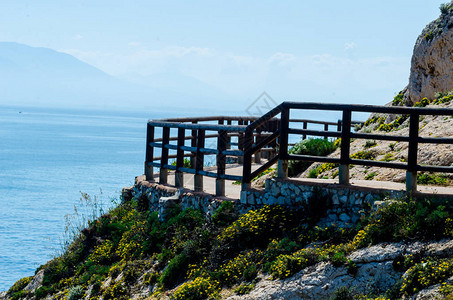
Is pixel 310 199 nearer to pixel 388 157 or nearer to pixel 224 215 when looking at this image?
pixel 224 215

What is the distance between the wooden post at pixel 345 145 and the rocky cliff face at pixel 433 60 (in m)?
11.5

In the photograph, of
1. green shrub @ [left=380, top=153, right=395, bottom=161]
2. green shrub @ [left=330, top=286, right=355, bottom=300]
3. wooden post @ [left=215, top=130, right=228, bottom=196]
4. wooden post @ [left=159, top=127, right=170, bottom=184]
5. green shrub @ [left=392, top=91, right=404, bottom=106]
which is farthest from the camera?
green shrub @ [left=392, top=91, right=404, bottom=106]

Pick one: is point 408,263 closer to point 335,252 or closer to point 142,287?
point 335,252

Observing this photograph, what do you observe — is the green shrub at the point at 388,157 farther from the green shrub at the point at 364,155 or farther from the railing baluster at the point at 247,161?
the railing baluster at the point at 247,161

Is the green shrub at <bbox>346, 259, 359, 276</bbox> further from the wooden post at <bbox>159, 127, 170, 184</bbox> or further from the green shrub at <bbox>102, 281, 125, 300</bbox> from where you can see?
the wooden post at <bbox>159, 127, 170, 184</bbox>

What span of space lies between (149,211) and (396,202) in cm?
708

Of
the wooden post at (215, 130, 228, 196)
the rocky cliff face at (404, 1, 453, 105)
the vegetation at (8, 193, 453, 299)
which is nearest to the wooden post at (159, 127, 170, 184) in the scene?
the vegetation at (8, 193, 453, 299)

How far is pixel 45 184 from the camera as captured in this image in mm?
66500

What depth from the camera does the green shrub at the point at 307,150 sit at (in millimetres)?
16109

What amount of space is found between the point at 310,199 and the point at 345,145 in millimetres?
1238

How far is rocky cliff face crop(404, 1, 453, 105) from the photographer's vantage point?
71.3 feet

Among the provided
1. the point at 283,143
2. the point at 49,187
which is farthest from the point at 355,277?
the point at 49,187

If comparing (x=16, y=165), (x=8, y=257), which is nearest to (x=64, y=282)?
(x=8, y=257)

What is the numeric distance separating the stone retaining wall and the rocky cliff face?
11713 millimetres
